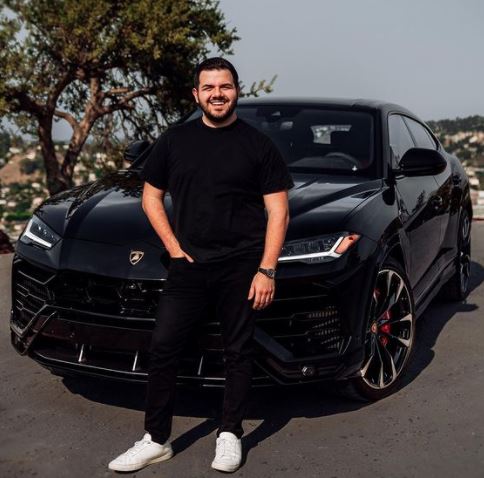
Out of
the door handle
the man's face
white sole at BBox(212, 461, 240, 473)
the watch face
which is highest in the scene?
the man's face

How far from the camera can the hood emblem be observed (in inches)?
154

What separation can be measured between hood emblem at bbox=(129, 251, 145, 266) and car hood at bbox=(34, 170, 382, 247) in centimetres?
8

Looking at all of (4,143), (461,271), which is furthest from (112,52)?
(461,271)

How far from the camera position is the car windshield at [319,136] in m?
5.09

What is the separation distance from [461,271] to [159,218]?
396 centimetres

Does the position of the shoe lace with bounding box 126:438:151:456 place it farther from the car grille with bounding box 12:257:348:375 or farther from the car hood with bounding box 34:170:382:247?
the car hood with bounding box 34:170:382:247

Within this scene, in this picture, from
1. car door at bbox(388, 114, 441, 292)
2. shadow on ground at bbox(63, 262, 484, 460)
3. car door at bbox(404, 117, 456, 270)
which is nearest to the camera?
shadow on ground at bbox(63, 262, 484, 460)

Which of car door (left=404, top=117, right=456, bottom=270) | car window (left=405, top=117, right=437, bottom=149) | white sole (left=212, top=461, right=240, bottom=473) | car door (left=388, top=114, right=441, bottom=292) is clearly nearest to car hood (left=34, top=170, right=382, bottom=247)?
car door (left=388, top=114, right=441, bottom=292)

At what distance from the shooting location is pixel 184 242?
3.64 m

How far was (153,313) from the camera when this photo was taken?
384cm

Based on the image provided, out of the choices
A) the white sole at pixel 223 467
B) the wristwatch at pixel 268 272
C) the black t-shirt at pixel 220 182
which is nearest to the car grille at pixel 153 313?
the wristwatch at pixel 268 272

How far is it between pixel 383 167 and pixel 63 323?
82.2 inches

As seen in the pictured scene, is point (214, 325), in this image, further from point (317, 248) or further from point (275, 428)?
point (275, 428)

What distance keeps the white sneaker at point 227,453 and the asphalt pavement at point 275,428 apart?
0.04 metres
